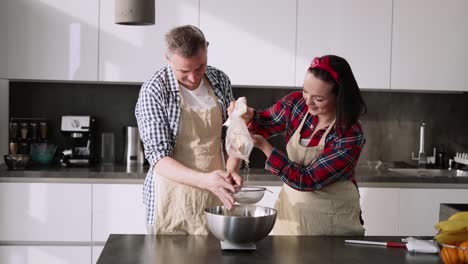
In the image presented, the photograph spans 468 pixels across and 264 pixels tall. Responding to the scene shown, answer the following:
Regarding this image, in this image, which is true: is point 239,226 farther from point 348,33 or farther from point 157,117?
point 348,33

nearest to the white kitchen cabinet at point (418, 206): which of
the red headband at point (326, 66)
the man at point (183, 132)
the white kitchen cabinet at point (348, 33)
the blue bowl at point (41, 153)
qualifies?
the white kitchen cabinet at point (348, 33)

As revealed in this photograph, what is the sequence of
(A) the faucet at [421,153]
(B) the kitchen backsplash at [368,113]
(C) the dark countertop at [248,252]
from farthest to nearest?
1. (A) the faucet at [421,153]
2. (B) the kitchen backsplash at [368,113]
3. (C) the dark countertop at [248,252]

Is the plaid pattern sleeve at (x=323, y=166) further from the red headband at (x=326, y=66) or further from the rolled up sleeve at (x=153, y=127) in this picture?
the rolled up sleeve at (x=153, y=127)

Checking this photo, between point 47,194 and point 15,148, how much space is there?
482 millimetres

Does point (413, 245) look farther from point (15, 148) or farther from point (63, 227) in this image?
point (15, 148)

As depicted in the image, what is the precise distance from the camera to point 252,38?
412cm

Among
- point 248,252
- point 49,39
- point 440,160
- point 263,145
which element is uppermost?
point 49,39

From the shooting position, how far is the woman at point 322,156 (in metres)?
2.49

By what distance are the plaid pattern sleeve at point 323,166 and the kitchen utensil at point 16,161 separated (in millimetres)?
1967

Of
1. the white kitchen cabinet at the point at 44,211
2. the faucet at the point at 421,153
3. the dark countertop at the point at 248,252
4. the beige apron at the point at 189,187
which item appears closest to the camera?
the dark countertop at the point at 248,252

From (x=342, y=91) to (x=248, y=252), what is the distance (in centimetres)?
71

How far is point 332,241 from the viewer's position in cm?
242

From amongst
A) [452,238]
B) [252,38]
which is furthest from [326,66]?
[252,38]

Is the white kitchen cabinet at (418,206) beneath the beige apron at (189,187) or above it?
beneath
